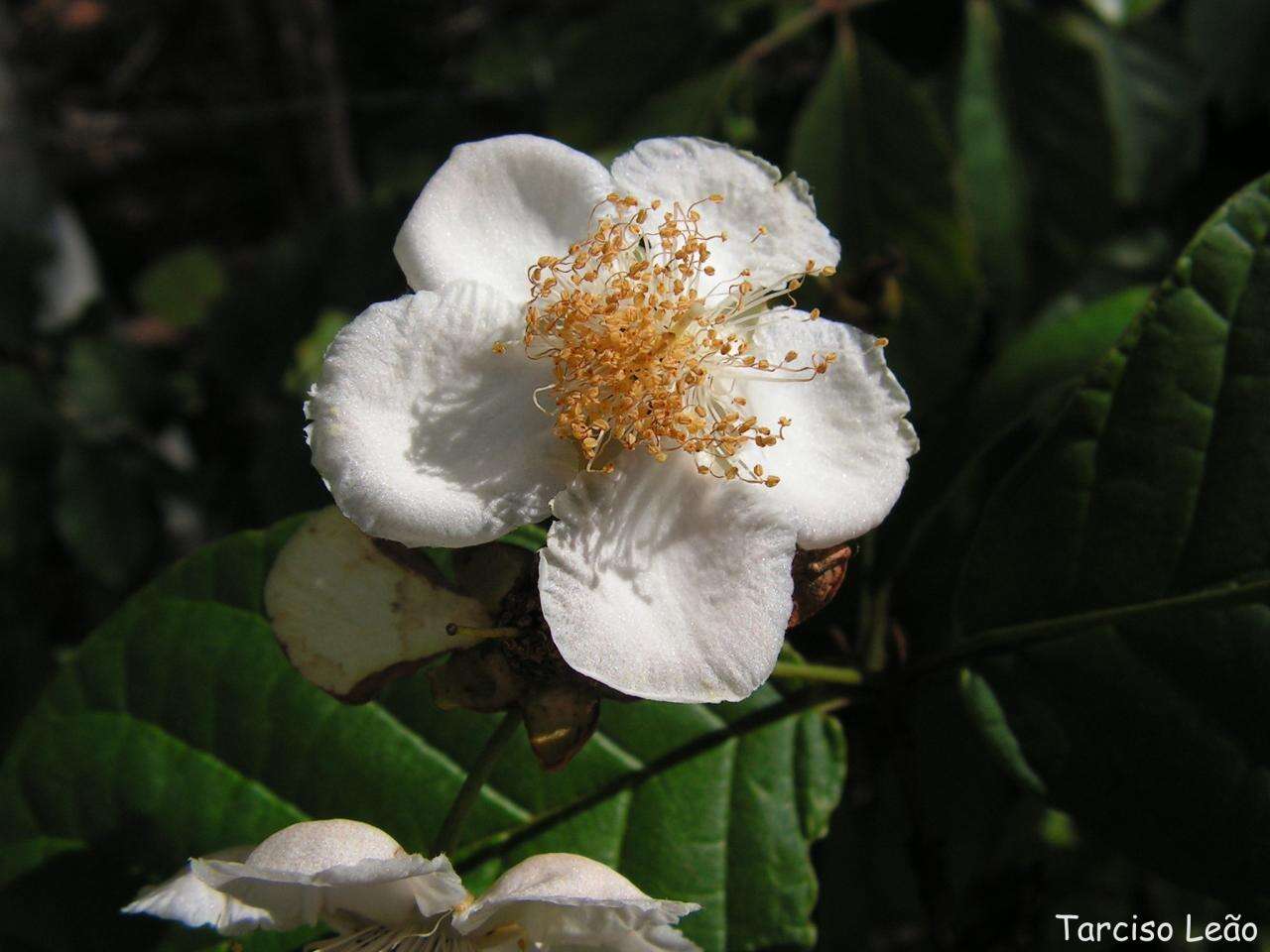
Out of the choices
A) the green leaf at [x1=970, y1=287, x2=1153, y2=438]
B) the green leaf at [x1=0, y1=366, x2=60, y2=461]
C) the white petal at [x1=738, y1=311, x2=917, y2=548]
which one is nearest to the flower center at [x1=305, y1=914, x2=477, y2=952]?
the white petal at [x1=738, y1=311, x2=917, y2=548]

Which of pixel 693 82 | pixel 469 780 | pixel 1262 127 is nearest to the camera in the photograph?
pixel 469 780

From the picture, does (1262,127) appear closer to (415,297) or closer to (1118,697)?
(1118,697)

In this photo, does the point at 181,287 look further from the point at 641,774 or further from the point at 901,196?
the point at 641,774

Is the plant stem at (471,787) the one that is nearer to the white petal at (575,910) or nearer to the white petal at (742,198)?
the white petal at (575,910)

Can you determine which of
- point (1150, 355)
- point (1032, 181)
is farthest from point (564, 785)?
point (1032, 181)

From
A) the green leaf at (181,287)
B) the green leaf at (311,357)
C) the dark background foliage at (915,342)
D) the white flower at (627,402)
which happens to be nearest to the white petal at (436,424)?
the white flower at (627,402)

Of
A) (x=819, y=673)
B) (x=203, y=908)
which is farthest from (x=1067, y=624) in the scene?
(x=203, y=908)
